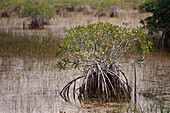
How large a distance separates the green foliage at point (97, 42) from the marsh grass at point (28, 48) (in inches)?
141

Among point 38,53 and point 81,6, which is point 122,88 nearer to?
point 38,53

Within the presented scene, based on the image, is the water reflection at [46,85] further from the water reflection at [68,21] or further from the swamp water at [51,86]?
the water reflection at [68,21]

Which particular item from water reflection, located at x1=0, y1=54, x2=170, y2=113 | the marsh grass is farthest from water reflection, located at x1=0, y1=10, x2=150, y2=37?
water reflection, located at x1=0, y1=54, x2=170, y2=113

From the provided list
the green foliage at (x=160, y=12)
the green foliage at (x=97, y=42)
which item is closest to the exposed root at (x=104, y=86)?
the green foliage at (x=97, y=42)

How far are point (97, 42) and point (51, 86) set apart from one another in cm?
147

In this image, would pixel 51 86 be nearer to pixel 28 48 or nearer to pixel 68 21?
pixel 28 48

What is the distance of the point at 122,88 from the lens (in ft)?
18.9

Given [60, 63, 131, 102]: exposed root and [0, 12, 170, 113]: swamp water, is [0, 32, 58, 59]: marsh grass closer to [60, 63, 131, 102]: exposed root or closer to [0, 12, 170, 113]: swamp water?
[0, 12, 170, 113]: swamp water

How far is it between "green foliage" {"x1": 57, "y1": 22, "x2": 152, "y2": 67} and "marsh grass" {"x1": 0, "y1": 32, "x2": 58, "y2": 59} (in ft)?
11.7

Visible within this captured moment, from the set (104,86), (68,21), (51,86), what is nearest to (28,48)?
(51,86)

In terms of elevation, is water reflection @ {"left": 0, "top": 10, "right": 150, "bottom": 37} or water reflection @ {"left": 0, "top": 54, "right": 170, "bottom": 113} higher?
water reflection @ {"left": 0, "top": 10, "right": 150, "bottom": 37}

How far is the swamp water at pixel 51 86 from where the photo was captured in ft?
17.6

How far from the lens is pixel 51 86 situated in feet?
21.6

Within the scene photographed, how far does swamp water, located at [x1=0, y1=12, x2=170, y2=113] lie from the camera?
537 cm
